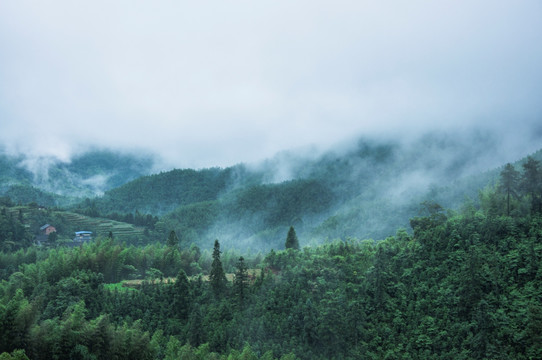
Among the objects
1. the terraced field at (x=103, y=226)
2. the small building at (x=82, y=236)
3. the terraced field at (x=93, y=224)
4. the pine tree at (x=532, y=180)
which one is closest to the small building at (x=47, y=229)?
the terraced field at (x=93, y=224)

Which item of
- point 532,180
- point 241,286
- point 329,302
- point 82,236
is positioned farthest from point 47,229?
point 532,180

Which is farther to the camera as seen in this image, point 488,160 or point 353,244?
point 488,160

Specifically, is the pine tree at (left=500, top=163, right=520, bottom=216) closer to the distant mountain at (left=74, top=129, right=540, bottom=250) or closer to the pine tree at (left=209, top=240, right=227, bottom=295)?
the pine tree at (left=209, top=240, right=227, bottom=295)

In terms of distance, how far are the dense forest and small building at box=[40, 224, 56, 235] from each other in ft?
171

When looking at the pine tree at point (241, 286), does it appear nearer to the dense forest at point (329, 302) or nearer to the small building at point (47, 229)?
the dense forest at point (329, 302)

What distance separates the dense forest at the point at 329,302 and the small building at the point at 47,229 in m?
52.0

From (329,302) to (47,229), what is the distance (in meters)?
87.0

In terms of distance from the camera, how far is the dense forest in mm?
32250

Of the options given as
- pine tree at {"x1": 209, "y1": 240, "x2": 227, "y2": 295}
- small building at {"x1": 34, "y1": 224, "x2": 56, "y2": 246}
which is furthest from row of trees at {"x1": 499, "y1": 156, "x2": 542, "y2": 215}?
small building at {"x1": 34, "y1": 224, "x2": 56, "y2": 246}

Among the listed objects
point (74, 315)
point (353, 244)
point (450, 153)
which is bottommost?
point (74, 315)

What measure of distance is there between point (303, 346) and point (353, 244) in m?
21.4

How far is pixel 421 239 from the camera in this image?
46.8m

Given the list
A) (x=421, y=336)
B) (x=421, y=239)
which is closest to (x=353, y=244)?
(x=421, y=239)

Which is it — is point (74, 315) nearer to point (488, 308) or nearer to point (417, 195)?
point (488, 308)
